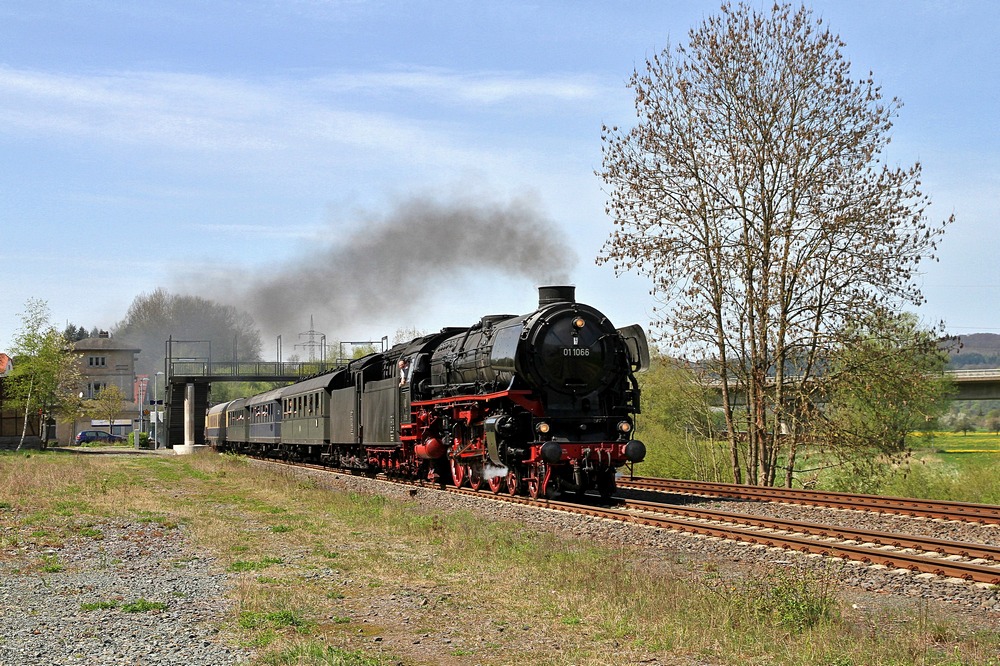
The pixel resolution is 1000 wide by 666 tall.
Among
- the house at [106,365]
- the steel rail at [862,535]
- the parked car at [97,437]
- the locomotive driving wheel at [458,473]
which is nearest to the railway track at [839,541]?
the steel rail at [862,535]

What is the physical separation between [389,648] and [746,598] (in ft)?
11.0

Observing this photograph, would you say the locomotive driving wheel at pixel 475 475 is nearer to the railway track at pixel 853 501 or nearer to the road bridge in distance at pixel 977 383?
the railway track at pixel 853 501

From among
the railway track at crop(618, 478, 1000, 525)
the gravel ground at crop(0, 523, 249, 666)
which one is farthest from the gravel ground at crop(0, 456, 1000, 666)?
the railway track at crop(618, 478, 1000, 525)

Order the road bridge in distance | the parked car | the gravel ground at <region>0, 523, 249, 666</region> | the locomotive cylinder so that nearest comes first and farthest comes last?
1. the gravel ground at <region>0, 523, 249, 666</region>
2. the locomotive cylinder
3. the road bridge in distance
4. the parked car

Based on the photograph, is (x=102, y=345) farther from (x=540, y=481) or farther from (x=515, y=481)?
(x=540, y=481)

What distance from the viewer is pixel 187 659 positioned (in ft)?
23.3

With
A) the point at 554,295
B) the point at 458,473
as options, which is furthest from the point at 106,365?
the point at 554,295

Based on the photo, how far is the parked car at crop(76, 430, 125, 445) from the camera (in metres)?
92.8

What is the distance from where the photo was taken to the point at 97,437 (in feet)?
320

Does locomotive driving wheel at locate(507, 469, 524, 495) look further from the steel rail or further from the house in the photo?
the house

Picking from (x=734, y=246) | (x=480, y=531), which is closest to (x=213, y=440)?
(x=734, y=246)

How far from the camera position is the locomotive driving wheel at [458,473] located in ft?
72.9

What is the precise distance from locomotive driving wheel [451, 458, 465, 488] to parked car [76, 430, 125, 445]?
7714cm

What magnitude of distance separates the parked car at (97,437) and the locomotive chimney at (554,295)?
263 feet
